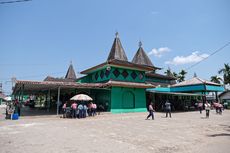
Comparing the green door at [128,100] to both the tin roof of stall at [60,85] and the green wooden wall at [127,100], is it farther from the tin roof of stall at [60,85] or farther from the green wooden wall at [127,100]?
the tin roof of stall at [60,85]

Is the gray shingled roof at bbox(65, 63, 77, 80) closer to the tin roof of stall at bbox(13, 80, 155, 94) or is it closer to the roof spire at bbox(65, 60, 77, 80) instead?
the roof spire at bbox(65, 60, 77, 80)

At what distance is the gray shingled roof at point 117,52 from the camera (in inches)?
1071

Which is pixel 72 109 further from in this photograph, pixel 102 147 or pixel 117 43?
pixel 117 43

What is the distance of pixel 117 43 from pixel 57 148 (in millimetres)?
24513

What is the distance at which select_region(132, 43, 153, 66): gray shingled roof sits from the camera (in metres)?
32.4

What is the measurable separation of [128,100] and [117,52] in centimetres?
961

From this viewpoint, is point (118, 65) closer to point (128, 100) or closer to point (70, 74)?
point (128, 100)

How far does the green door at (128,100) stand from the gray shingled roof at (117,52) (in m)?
7.76

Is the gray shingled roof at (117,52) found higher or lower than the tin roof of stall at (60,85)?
higher

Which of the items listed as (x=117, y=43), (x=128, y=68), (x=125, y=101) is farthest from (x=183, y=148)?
(x=117, y=43)

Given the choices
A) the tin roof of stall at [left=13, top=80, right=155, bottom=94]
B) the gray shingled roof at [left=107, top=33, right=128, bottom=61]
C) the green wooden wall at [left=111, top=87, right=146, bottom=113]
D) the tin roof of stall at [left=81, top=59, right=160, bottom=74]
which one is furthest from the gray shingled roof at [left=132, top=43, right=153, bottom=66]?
the tin roof of stall at [left=13, top=80, right=155, bottom=94]

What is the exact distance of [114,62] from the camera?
64.7 feet

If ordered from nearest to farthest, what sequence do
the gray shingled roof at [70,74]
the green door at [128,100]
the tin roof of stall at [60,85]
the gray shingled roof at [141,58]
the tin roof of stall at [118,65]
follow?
the tin roof of stall at [60,85] → the tin roof of stall at [118,65] → the green door at [128,100] → the gray shingled roof at [141,58] → the gray shingled roof at [70,74]

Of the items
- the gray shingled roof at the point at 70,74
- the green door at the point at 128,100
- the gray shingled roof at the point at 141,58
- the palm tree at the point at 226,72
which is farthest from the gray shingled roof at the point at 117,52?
the palm tree at the point at 226,72
